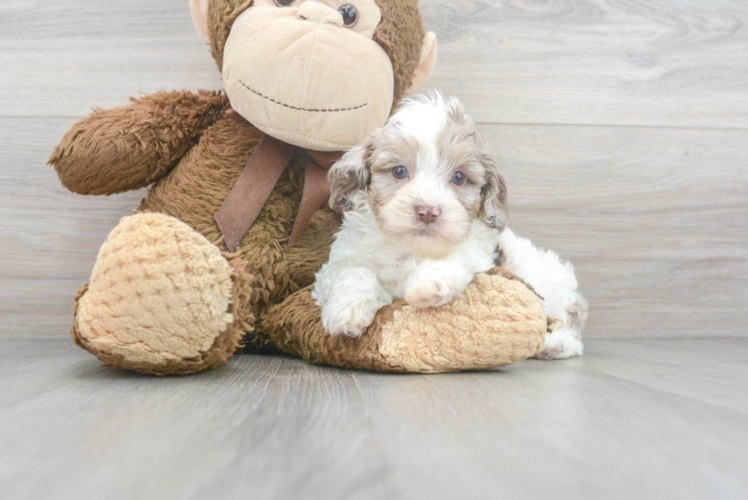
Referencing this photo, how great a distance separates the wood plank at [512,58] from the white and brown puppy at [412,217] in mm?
629

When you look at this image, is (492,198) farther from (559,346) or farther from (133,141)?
(133,141)

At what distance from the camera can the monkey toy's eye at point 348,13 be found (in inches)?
54.7

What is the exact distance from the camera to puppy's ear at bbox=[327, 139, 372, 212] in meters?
1.37

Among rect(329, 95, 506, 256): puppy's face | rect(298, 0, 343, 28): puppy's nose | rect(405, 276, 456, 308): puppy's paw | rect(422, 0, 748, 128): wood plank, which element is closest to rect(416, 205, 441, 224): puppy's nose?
rect(329, 95, 506, 256): puppy's face

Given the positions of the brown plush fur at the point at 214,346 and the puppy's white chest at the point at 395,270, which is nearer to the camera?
the brown plush fur at the point at 214,346

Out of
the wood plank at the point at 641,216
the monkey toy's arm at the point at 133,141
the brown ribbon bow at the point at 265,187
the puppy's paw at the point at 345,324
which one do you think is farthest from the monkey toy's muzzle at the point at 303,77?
the wood plank at the point at 641,216

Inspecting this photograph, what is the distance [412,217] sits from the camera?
1.23m

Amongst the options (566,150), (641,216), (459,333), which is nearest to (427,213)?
(459,333)

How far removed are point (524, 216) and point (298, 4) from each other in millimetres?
1064

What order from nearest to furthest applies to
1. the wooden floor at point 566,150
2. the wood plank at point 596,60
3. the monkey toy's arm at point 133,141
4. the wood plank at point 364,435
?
the wood plank at point 364,435 < the monkey toy's arm at point 133,141 < the wooden floor at point 566,150 < the wood plank at point 596,60

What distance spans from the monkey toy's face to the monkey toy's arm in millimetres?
223

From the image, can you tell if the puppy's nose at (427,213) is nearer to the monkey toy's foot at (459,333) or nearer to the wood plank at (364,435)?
the monkey toy's foot at (459,333)

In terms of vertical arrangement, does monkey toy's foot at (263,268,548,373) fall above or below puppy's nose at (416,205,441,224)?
below

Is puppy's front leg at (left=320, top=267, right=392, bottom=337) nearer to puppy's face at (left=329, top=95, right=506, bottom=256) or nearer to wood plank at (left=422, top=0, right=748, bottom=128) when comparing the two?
puppy's face at (left=329, top=95, right=506, bottom=256)
